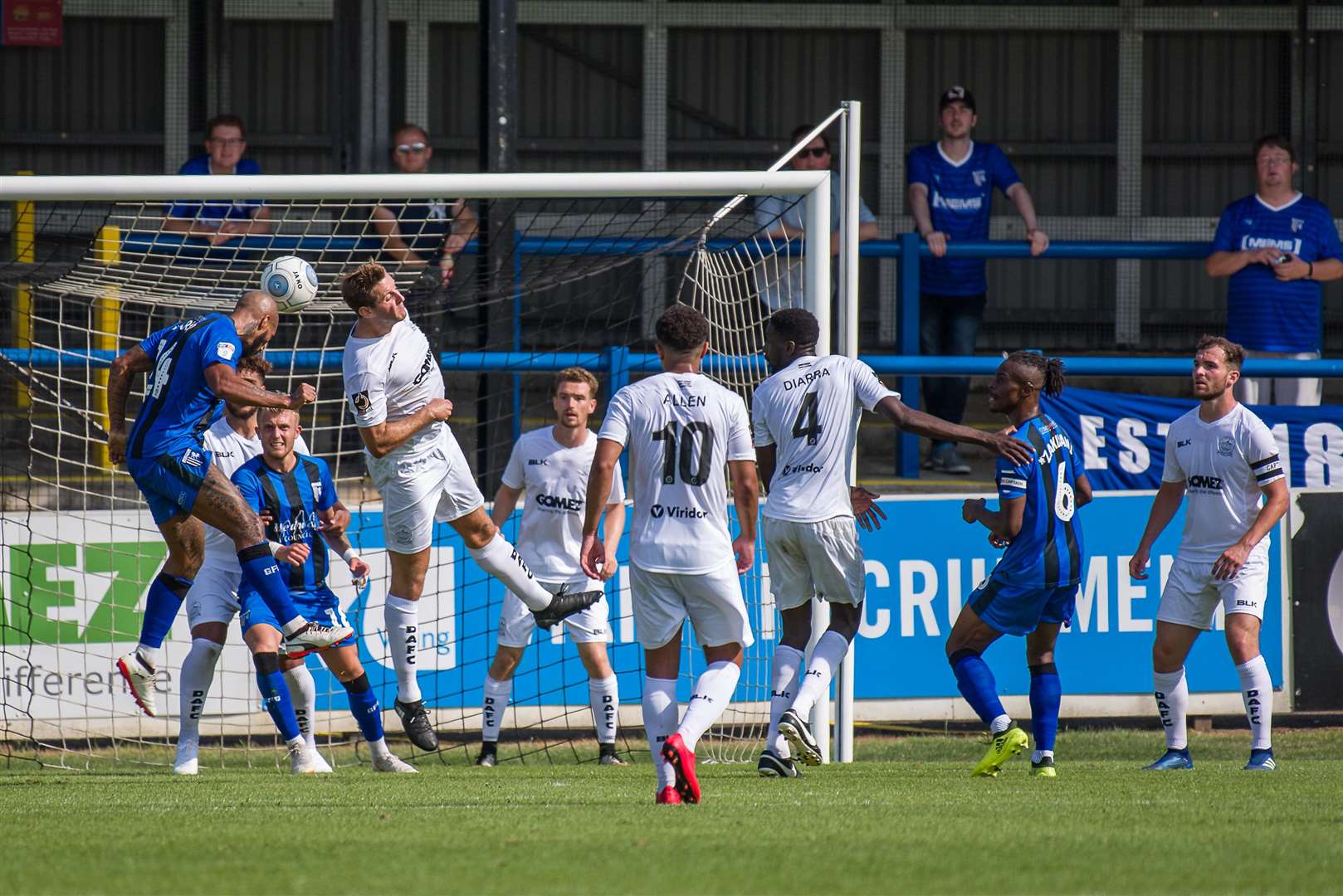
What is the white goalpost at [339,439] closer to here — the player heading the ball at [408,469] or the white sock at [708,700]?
the player heading the ball at [408,469]

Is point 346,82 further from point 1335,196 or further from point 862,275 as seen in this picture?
point 1335,196

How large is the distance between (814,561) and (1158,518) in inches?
83.9

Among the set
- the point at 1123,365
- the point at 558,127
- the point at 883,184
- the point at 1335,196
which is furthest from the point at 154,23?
the point at 1335,196

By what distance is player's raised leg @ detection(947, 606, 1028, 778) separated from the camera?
7098mm

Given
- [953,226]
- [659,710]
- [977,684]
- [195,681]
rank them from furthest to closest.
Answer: [953,226] → [195,681] → [977,684] → [659,710]

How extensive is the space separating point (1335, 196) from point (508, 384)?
39.8 ft

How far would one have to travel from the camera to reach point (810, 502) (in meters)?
7.36

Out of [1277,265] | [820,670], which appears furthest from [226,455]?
[1277,265]

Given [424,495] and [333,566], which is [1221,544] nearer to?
[424,495]

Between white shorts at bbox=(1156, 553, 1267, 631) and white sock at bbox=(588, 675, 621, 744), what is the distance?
2.98m

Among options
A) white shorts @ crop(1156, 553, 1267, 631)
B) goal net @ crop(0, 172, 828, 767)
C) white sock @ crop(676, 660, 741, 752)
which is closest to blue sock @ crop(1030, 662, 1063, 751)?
white shorts @ crop(1156, 553, 1267, 631)

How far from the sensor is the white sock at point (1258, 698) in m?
7.96

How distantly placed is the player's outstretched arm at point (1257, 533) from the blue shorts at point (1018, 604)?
34.0 inches

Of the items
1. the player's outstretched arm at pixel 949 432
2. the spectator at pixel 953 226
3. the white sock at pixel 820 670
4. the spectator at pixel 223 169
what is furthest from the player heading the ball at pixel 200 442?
the spectator at pixel 953 226
